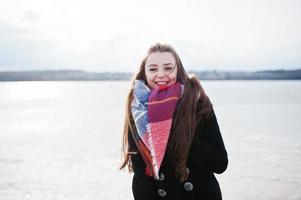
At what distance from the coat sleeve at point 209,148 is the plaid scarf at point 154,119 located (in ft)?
0.51

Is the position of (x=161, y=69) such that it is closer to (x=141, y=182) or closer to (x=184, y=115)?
(x=184, y=115)

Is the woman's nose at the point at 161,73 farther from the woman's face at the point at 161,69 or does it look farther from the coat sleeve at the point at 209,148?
the coat sleeve at the point at 209,148

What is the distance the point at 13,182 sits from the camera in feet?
17.8

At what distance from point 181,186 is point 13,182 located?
422 cm

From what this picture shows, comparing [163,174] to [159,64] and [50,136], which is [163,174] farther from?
[50,136]

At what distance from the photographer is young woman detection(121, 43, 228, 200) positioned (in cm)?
→ 160

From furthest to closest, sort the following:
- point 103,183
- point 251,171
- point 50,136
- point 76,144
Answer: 1. point 50,136
2. point 76,144
3. point 251,171
4. point 103,183

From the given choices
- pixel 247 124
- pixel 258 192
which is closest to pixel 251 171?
pixel 258 192

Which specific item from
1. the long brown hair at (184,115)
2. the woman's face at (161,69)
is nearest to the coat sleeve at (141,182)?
the long brown hair at (184,115)

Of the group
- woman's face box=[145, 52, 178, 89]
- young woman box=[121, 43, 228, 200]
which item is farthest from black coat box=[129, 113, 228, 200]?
woman's face box=[145, 52, 178, 89]

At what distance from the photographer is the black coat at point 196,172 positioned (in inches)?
65.7

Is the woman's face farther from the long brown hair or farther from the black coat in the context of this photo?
the black coat

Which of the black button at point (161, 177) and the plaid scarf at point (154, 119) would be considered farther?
the black button at point (161, 177)

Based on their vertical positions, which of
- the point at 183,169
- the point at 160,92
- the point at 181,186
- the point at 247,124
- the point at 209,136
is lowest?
the point at 247,124
